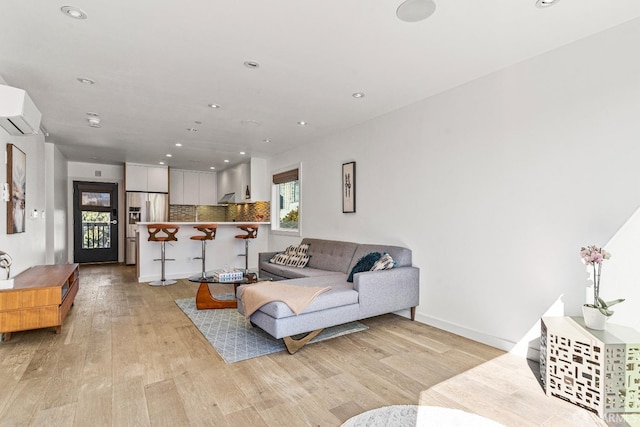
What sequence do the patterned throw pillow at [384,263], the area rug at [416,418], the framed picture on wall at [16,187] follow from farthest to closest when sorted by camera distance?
the patterned throw pillow at [384,263], the framed picture on wall at [16,187], the area rug at [416,418]

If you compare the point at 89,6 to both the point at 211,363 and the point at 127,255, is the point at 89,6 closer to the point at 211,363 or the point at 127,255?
the point at 211,363

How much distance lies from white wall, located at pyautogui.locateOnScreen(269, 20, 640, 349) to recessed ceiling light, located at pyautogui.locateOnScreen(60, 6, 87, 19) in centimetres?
322

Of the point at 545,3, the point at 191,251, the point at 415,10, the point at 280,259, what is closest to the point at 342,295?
the point at 280,259

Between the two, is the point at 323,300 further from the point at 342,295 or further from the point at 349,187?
the point at 349,187

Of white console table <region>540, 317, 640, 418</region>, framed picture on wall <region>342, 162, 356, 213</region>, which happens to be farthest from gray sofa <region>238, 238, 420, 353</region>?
white console table <region>540, 317, 640, 418</region>

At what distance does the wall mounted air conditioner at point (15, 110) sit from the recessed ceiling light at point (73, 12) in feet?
3.92

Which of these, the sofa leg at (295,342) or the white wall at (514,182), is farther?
the sofa leg at (295,342)

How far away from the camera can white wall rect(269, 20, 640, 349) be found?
7.97 ft

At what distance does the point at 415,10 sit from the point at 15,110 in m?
3.36

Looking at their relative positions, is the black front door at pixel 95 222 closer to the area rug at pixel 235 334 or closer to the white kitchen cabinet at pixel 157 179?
the white kitchen cabinet at pixel 157 179

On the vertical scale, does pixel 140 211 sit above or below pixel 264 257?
above

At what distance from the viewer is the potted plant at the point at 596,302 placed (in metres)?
2.19

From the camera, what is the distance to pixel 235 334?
11.1ft

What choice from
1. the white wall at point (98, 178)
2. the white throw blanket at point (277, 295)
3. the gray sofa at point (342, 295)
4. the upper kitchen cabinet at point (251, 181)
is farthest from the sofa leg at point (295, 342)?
the white wall at point (98, 178)
